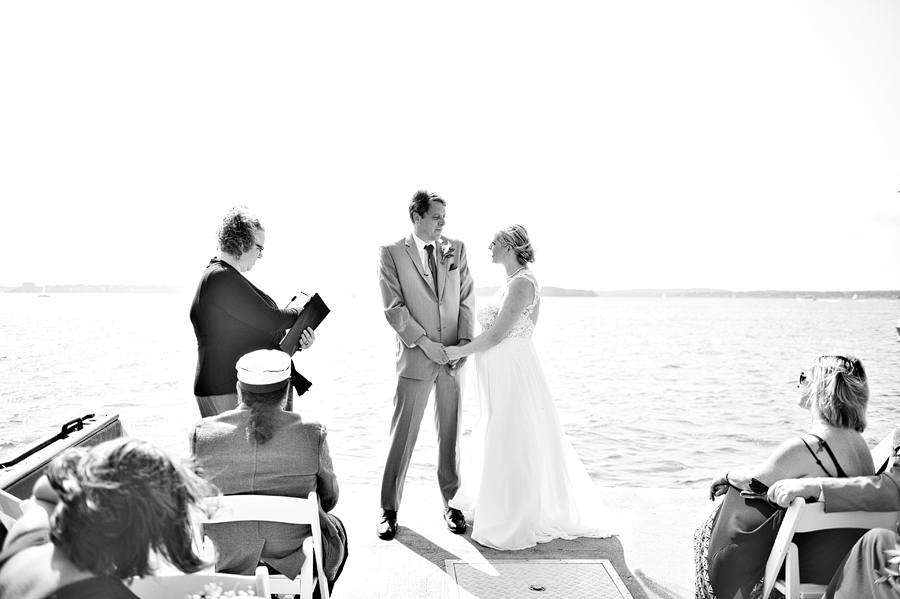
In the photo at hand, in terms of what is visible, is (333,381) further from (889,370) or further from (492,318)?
(889,370)

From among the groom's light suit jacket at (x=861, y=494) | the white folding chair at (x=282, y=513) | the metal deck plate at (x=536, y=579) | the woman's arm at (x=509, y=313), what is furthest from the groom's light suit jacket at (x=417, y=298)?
the groom's light suit jacket at (x=861, y=494)

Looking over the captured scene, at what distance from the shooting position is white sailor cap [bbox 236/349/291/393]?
2475 millimetres

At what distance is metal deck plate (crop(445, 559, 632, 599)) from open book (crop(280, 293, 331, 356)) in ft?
4.63

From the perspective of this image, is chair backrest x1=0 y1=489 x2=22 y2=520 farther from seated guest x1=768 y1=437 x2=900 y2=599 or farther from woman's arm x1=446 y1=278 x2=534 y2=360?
woman's arm x1=446 y1=278 x2=534 y2=360

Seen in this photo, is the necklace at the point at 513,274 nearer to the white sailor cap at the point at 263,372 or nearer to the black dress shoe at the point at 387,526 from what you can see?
the black dress shoe at the point at 387,526

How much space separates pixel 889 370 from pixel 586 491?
23.6 m

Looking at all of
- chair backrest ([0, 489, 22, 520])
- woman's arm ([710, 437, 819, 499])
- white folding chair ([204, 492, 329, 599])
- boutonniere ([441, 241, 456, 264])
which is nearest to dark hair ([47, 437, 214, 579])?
white folding chair ([204, 492, 329, 599])

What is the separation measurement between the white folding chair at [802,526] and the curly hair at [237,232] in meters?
2.69

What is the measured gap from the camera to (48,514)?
4.44 ft

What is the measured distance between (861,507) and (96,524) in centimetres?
236

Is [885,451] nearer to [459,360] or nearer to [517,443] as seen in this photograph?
[517,443]

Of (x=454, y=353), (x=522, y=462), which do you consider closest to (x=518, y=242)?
(x=454, y=353)

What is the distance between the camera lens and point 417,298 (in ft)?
14.4

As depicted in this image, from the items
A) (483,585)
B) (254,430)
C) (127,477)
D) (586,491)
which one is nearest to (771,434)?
(586,491)
